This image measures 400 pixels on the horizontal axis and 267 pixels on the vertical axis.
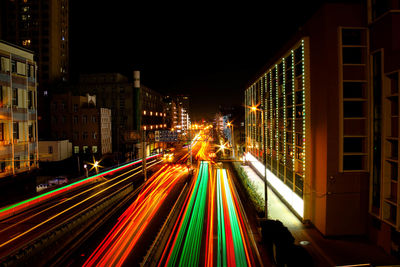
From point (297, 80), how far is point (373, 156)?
6581 mm

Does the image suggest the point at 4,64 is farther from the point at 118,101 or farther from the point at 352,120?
the point at 118,101

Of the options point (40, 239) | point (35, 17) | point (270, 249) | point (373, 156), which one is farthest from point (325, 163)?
point (35, 17)

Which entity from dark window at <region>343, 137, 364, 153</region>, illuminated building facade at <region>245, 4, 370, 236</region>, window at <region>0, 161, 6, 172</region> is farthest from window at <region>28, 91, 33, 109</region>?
dark window at <region>343, 137, 364, 153</region>

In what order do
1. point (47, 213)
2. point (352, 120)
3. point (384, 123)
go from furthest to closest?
point (47, 213)
point (352, 120)
point (384, 123)

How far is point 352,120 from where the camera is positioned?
38.9ft

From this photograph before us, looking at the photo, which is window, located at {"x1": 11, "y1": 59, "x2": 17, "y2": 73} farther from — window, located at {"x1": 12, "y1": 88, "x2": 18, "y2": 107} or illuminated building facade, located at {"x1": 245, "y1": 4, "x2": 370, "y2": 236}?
illuminated building facade, located at {"x1": 245, "y1": 4, "x2": 370, "y2": 236}

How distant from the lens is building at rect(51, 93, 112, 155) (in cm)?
3734

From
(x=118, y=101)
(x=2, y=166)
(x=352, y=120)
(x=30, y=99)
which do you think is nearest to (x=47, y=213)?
(x=2, y=166)

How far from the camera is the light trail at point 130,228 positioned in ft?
32.8

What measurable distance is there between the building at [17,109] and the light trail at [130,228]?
349 inches

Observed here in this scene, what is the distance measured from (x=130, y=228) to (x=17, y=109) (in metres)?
14.8

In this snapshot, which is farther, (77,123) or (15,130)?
(77,123)

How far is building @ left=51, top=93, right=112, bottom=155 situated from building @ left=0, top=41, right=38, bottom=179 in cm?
1634

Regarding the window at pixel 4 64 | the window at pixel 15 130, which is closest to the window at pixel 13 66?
the window at pixel 4 64
